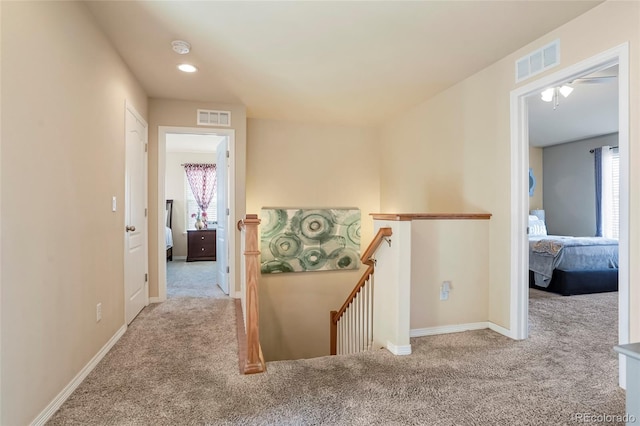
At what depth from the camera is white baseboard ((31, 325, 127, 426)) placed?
67.4 inches

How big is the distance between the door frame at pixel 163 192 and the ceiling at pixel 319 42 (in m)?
0.41

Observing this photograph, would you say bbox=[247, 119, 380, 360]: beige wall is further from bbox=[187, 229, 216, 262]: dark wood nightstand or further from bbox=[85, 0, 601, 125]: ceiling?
bbox=[187, 229, 216, 262]: dark wood nightstand

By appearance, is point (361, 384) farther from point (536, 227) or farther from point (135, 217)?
point (536, 227)

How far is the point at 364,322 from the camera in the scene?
10.6ft

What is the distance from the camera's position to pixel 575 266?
444 centimetres

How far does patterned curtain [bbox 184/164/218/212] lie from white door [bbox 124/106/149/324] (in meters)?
4.18

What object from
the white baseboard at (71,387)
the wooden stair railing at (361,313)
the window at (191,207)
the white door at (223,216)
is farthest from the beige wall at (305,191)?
the window at (191,207)

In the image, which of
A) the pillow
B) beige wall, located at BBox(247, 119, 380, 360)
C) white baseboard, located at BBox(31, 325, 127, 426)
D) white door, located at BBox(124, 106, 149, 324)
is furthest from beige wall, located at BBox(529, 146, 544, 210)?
white baseboard, located at BBox(31, 325, 127, 426)

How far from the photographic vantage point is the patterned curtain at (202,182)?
7.88m

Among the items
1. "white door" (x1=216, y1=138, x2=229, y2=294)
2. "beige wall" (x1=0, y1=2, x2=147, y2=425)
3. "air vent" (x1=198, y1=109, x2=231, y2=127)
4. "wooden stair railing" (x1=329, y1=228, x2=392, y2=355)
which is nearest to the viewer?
"beige wall" (x1=0, y1=2, x2=147, y2=425)

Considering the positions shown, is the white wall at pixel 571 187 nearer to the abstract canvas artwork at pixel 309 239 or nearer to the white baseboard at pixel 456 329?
the abstract canvas artwork at pixel 309 239

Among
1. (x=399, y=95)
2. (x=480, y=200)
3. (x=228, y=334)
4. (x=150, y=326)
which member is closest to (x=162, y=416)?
(x=228, y=334)

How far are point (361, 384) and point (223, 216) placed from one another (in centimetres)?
297

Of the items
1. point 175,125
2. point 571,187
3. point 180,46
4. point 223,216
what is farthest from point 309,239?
point 571,187
